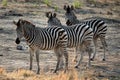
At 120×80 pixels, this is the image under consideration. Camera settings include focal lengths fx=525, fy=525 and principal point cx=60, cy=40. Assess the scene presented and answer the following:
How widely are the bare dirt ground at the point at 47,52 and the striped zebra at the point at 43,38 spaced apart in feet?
2.42

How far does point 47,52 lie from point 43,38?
3.77m

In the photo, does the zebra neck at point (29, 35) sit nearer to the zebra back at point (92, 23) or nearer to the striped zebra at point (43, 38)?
the striped zebra at point (43, 38)

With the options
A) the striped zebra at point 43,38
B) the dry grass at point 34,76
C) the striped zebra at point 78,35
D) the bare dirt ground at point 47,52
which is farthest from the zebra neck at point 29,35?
the striped zebra at point 78,35

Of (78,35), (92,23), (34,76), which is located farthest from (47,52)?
(34,76)

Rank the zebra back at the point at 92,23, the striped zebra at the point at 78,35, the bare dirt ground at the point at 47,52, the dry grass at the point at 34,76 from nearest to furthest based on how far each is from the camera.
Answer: the dry grass at the point at 34,76 < the bare dirt ground at the point at 47,52 < the striped zebra at the point at 78,35 < the zebra back at the point at 92,23

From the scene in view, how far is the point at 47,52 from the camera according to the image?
20406mm

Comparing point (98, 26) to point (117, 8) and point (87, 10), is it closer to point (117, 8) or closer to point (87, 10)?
point (87, 10)

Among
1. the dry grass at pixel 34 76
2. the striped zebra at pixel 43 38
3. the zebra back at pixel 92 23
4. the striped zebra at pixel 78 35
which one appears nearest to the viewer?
the dry grass at pixel 34 76

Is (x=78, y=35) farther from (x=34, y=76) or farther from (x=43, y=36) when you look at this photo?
(x=34, y=76)

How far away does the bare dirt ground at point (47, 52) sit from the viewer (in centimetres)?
1745

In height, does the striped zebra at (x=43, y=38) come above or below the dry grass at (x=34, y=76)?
above

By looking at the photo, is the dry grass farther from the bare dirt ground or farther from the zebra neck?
the zebra neck

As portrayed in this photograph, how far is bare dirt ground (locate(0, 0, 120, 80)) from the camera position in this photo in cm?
1745

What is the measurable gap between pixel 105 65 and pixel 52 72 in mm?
2901
